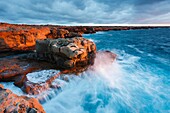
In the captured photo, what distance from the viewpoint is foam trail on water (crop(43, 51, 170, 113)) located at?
591 centimetres

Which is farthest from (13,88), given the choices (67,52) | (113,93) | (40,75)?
(113,93)

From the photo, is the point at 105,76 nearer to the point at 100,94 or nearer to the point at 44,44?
the point at 100,94

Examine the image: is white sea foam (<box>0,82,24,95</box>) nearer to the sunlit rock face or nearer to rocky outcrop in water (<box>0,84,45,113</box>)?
the sunlit rock face

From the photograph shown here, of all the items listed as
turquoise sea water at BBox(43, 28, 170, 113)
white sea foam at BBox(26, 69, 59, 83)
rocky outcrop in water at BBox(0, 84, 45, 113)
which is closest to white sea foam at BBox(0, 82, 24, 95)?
white sea foam at BBox(26, 69, 59, 83)

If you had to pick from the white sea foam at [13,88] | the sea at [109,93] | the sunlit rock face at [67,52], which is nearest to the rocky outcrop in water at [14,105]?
the sea at [109,93]

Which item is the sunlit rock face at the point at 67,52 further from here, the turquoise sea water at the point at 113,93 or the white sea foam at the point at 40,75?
the white sea foam at the point at 40,75

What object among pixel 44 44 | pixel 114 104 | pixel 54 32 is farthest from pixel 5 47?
pixel 54 32

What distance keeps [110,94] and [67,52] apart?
4092mm

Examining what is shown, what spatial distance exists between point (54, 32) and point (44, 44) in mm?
15670

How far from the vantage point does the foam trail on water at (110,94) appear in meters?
5.91

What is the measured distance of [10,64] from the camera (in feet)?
28.5

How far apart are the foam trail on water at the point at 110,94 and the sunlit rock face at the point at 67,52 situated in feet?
3.52

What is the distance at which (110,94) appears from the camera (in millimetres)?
7004

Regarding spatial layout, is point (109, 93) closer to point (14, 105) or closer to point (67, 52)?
point (67, 52)
